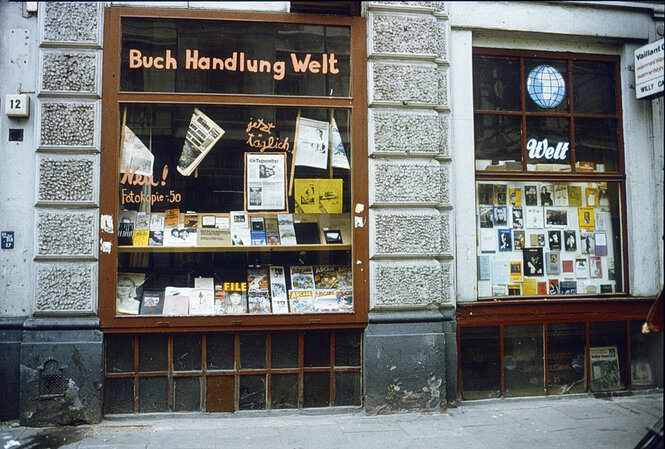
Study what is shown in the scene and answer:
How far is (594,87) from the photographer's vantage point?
7469mm

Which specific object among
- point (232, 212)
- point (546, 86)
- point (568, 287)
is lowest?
point (568, 287)

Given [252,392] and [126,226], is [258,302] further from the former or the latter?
[126,226]

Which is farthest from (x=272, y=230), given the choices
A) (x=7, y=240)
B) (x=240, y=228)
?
(x=7, y=240)

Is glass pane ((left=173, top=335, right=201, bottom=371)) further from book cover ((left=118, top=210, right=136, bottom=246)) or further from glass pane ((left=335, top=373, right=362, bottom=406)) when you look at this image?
glass pane ((left=335, top=373, right=362, bottom=406))

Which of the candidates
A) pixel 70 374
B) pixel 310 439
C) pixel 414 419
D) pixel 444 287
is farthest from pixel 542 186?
pixel 70 374

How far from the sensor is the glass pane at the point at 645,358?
287 inches

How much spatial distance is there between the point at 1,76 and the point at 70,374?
334 centimetres

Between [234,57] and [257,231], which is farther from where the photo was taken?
[257,231]

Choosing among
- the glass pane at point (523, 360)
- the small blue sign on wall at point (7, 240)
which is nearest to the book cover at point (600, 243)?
the glass pane at point (523, 360)

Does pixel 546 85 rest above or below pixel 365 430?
above

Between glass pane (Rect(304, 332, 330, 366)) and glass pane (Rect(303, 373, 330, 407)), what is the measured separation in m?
0.15

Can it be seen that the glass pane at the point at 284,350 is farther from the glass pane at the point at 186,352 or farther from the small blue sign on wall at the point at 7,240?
the small blue sign on wall at the point at 7,240

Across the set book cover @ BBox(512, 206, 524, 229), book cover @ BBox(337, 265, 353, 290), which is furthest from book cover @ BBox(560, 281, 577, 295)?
book cover @ BBox(337, 265, 353, 290)

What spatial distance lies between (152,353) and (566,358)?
5.05 meters
